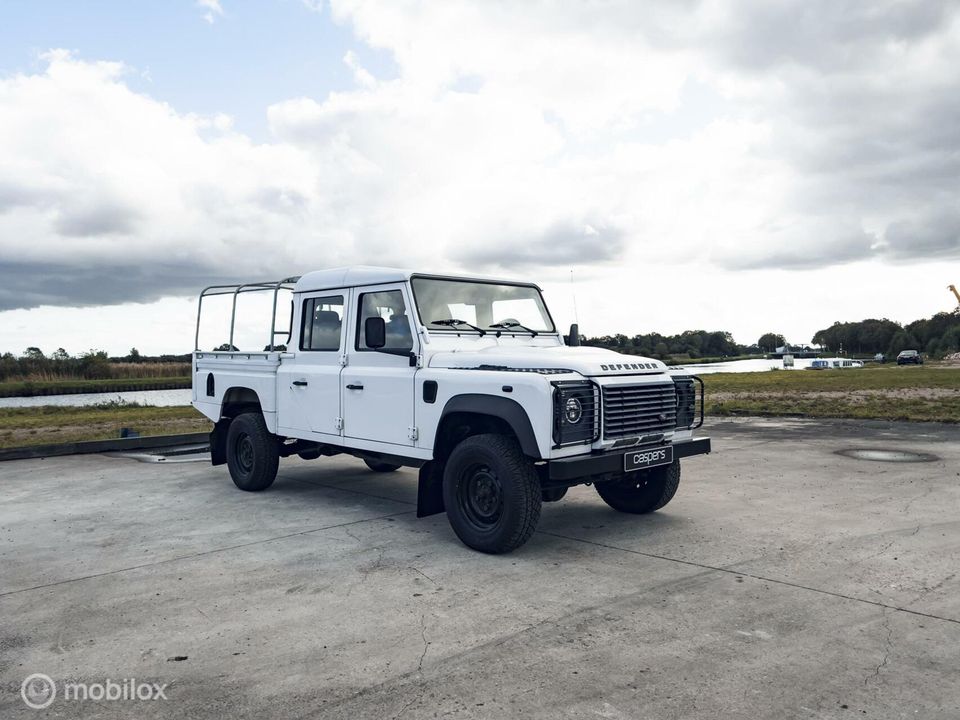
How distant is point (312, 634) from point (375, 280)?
3828 millimetres

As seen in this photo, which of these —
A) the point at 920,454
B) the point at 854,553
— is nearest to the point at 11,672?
the point at 854,553

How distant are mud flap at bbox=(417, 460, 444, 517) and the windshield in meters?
1.31

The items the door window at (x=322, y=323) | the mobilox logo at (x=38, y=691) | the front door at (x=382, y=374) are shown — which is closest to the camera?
the mobilox logo at (x=38, y=691)

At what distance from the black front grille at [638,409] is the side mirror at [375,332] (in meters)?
2.05

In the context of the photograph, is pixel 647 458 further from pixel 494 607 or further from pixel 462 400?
pixel 494 607

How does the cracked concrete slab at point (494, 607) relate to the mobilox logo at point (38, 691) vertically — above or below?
above

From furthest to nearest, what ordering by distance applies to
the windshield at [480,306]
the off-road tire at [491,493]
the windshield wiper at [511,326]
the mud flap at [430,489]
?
the windshield wiper at [511,326] → the windshield at [480,306] → the mud flap at [430,489] → the off-road tire at [491,493]

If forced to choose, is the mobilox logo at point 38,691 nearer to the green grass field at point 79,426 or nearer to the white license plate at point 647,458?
the white license plate at point 647,458

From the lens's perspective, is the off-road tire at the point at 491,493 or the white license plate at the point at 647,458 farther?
the white license plate at the point at 647,458

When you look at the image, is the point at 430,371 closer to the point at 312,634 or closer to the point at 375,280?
the point at 375,280

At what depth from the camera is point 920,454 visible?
1063cm

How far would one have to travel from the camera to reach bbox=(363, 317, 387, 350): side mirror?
6410mm

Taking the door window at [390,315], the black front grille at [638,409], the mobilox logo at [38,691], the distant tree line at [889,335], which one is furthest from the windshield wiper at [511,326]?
the distant tree line at [889,335]

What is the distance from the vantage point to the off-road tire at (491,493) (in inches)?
219
